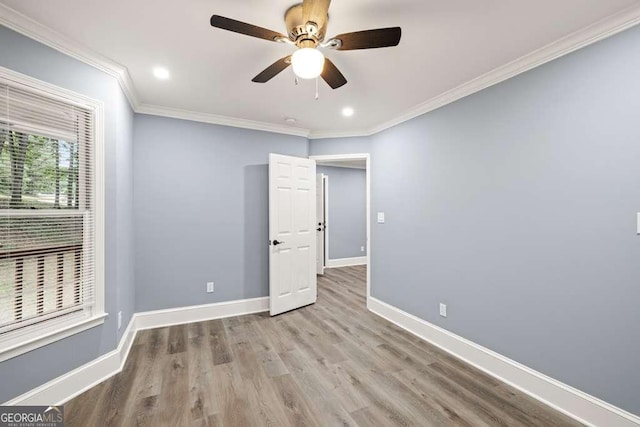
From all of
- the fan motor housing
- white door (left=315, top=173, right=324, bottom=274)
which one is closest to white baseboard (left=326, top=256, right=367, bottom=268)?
white door (left=315, top=173, right=324, bottom=274)

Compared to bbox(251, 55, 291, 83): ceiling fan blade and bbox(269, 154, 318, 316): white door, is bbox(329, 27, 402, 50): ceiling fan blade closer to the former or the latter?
bbox(251, 55, 291, 83): ceiling fan blade

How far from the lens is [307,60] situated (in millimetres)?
1462

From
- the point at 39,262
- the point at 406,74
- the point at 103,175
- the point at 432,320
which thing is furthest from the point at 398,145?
the point at 39,262

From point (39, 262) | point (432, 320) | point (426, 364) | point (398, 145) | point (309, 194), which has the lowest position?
point (426, 364)

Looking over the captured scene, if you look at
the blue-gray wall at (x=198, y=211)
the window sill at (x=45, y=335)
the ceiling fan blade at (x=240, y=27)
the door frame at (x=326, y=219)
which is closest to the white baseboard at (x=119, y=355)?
the blue-gray wall at (x=198, y=211)

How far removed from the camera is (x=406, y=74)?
2.36 metres

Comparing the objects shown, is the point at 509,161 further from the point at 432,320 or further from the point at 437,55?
the point at 432,320

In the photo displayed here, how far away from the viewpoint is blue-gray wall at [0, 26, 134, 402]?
1.72 meters

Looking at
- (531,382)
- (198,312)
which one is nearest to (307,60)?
(531,382)

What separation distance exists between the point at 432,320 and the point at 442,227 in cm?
100

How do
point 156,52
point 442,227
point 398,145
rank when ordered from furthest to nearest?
point 398,145 < point 442,227 < point 156,52

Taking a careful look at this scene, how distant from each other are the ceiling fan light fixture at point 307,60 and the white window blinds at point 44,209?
1793mm

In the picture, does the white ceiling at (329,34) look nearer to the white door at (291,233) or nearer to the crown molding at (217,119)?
the crown molding at (217,119)

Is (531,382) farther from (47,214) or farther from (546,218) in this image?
(47,214)
